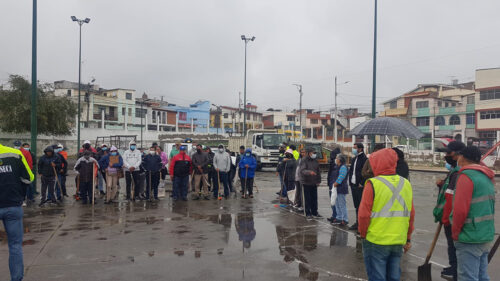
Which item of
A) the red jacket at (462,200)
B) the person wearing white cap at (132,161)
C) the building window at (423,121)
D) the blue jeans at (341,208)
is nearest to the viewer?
the red jacket at (462,200)

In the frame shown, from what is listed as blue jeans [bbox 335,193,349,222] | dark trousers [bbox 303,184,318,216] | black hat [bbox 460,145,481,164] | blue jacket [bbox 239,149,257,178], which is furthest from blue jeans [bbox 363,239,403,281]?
blue jacket [bbox 239,149,257,178]

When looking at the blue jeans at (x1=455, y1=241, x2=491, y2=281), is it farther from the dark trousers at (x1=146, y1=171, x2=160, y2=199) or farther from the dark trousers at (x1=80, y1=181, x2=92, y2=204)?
the dark trousers at (x1=80, y1=181, x2=92, y2=204)

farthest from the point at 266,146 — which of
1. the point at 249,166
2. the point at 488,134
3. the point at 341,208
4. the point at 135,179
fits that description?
the point at 488,134

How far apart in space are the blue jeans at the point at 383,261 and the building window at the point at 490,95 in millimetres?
53015

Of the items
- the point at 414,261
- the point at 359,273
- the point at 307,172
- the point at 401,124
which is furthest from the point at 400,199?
the point at 401,124

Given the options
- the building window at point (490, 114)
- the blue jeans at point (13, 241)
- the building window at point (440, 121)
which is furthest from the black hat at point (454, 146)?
the building window at point (440, 121)

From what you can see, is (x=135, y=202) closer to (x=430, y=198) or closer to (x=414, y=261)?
(x=414, y=261)

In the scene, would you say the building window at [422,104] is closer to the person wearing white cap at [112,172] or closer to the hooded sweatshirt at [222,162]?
the hooded sweatshirt at [222,162]

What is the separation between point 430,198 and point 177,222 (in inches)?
358

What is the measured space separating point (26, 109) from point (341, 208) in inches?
1142

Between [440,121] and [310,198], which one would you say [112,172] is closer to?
[310,198]

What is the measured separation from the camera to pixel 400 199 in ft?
13.0

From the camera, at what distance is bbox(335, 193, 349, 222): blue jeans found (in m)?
8.91

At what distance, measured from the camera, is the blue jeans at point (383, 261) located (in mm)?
3877
